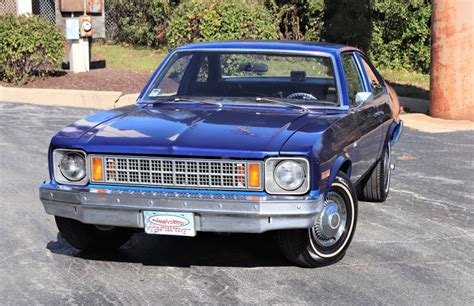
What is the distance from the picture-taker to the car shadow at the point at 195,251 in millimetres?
5953

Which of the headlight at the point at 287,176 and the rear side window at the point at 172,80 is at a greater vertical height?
the rear side window at the point at 172,80

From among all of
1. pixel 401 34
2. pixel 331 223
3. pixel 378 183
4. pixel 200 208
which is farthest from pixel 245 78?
pixel 401 34

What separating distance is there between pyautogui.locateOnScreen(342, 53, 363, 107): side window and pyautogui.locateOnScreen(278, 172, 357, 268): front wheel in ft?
3.42

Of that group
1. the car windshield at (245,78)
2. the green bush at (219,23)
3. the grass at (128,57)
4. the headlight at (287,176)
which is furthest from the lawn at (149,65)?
the headlight at (287,176)

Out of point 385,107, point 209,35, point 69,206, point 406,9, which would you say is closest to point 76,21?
point 209,35

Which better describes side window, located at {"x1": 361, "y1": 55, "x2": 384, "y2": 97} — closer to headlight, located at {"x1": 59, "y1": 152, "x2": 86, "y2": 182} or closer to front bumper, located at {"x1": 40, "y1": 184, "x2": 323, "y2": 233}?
front bumper, located at {"x1": 40, "y1": 184, "x2": 323, "y2": 233}

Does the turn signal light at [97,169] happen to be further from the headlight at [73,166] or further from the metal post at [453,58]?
the metal post at [453,58]

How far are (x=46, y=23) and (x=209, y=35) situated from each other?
10.7 ft

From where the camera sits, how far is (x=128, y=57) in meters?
20.2

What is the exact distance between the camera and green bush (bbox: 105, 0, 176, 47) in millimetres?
21703

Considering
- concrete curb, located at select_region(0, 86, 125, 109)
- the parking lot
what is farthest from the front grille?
concrete curb, located at select_region(0, 86, 125, 109)

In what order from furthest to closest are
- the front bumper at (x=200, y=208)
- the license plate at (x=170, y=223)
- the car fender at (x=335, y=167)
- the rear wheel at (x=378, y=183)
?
the rear wheel at (x=378, y=183), the car fender at (x=335, y=167), the license plate at (x=170, y=223), the front bumper at (x=200, y=208)

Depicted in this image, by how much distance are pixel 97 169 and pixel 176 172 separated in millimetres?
563

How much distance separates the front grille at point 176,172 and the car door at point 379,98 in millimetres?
2302
